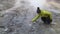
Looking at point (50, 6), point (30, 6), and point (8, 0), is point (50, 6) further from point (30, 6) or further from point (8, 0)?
point (8, 0)

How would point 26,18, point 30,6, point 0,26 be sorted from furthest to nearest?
point 30,6 < point 26,18 < point 0,26

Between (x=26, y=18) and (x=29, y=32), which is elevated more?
(x=26, y=18)

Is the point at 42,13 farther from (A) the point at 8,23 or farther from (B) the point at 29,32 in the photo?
(A) the point at 8,23

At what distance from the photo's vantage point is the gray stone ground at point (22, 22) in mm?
1229

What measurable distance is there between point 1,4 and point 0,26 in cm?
60

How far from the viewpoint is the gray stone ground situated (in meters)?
1.23

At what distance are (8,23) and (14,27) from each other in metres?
0.10

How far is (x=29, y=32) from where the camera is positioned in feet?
3.96

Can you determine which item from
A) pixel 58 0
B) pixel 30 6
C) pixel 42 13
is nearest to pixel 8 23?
→ pixel 42 13

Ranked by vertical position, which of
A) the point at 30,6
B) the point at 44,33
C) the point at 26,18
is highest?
the point at 30,6

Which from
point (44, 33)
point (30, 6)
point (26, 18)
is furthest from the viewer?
point (30, 6)

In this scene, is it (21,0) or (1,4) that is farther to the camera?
(21,0)

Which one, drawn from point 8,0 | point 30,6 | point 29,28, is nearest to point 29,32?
point 29,28

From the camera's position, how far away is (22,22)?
137cm
